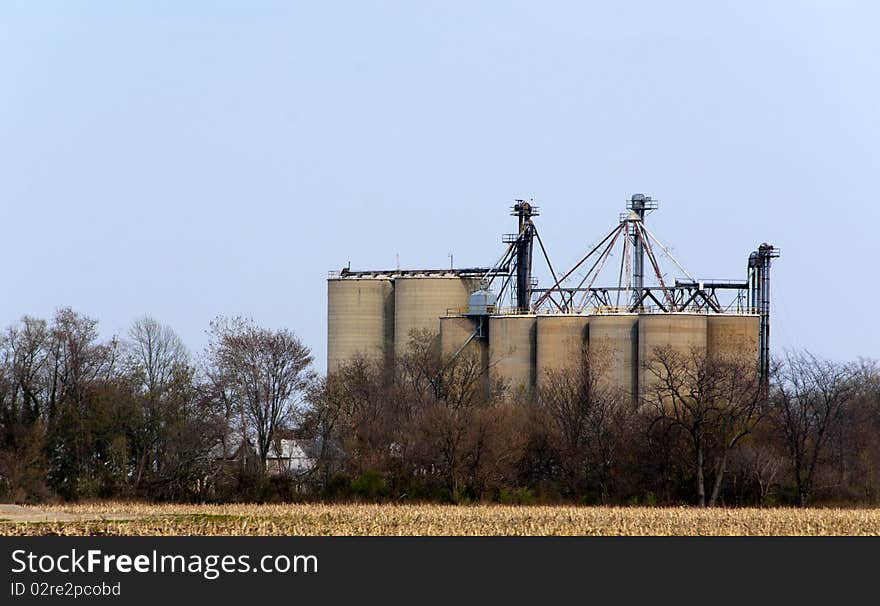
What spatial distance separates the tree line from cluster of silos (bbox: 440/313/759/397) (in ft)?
2.48

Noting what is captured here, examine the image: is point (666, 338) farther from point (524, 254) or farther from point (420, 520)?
point (420, 520)

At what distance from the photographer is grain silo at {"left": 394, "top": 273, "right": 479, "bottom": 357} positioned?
9288 centimetres

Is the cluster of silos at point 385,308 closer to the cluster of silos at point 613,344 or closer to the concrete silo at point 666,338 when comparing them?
the cluster of silos at point 613,344

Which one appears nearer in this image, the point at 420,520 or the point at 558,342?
the point at 420,520

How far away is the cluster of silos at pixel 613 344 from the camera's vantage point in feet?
260

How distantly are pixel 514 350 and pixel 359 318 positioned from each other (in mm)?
13158

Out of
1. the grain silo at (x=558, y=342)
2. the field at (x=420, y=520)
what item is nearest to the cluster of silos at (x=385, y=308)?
the grain silo at (x=558, y=342)

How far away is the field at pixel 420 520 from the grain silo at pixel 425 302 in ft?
107

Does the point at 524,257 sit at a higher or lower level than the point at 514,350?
higher

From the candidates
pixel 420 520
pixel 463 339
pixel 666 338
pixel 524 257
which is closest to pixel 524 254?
pixel 524 257

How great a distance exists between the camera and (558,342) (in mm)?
83188

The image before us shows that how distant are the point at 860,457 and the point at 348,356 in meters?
35.0

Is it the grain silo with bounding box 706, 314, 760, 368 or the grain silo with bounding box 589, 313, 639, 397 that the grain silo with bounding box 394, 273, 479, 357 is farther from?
the grain silo with bounding box 706, 314, 760, 368

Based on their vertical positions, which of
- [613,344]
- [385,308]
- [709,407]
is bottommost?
[709,407]
